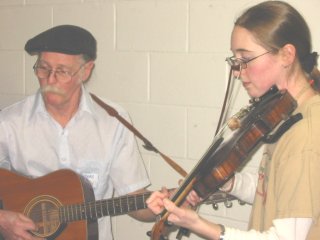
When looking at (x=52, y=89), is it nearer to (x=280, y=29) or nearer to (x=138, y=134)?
(x=138, y=134)

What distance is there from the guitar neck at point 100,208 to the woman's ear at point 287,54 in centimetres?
70

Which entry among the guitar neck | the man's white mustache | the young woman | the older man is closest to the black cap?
the older man

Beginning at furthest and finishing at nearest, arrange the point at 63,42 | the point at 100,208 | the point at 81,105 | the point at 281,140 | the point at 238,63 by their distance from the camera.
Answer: the point at 81,105, the point at 63,42, the point at 100,208, the point at 238,63, the point at 281,140

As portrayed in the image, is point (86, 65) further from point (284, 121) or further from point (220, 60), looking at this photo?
point (284, 121)

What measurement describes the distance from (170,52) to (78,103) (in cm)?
45

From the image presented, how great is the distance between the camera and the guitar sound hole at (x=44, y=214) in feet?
5.65

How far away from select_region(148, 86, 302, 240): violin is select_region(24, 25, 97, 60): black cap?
839 millimetres

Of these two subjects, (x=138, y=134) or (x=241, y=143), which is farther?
(x=138, y=134)

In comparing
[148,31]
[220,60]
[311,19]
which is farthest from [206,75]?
[311,19]

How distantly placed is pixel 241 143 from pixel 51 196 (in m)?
0.90

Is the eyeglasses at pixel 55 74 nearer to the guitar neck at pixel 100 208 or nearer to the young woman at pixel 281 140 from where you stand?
the guitar neck at pixel 100 208

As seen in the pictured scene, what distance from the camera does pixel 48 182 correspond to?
175 cm

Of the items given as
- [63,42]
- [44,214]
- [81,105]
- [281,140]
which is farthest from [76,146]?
[281,140]

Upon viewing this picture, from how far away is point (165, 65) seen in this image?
75.9 inches
